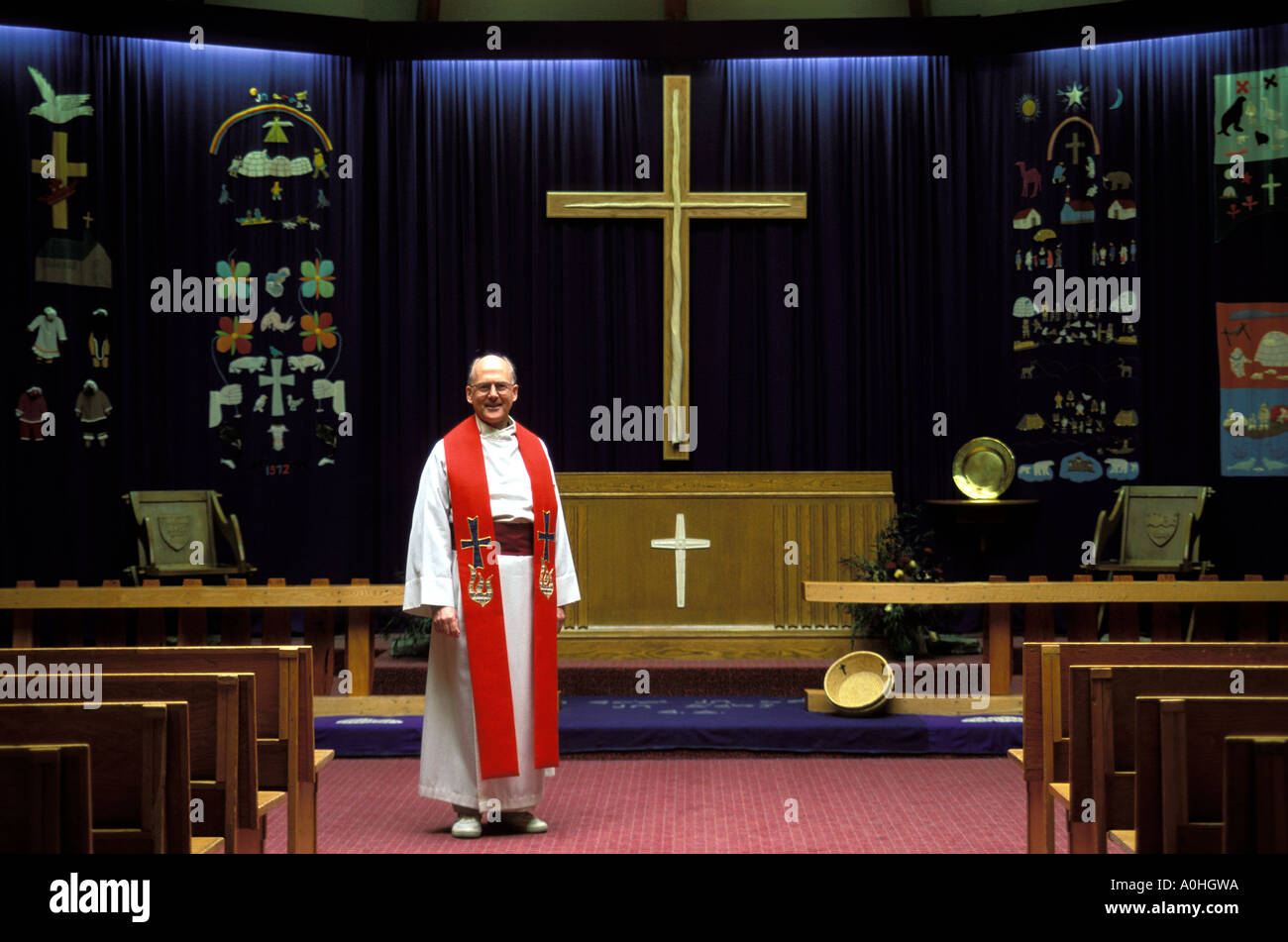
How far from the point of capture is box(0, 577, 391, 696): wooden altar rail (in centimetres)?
622

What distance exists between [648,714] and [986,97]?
536 centimetres

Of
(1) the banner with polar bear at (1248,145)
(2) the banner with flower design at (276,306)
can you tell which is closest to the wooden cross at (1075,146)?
(1) the banner with polar bear at (1248,145)

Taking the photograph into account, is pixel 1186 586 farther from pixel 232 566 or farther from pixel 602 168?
pixel 232 566

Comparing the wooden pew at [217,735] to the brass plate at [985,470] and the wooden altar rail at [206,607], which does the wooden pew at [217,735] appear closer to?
the wooden altar rail at [206,607]

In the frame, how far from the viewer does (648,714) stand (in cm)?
641

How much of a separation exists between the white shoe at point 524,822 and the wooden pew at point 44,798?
9.13 ft

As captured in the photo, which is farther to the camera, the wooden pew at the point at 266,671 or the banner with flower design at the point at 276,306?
the banner with flower design at the point at 276,306

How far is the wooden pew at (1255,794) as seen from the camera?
2230mm

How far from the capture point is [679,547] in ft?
24.3

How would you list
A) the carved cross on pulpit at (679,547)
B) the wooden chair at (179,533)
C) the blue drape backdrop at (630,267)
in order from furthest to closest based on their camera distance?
the blue drape backdrop at (630,267) < the wooden chair at (179,533) < the carved cross on pulpit at (679,547)

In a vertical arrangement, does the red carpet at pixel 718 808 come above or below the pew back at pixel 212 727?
below

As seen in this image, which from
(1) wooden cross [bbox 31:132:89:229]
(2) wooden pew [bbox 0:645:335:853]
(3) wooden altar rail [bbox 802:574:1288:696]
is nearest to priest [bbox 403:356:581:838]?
(2) wooden pew [bbox 0:645:335:853]

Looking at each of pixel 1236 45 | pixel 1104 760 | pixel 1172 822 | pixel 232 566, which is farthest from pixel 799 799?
pixel 1236 45

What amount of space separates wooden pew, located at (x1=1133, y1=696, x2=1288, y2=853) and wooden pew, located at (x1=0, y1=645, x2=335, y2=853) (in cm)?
235
